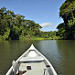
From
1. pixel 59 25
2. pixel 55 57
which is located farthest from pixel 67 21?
pixel 55 57

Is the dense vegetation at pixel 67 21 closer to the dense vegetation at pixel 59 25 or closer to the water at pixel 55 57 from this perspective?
the dense vegetation at pixel 59 25

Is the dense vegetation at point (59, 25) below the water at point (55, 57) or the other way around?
the other way around

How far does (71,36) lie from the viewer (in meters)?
52.6

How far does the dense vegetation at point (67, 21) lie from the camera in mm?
46666

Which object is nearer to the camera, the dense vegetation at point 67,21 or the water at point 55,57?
the water at point 55,57

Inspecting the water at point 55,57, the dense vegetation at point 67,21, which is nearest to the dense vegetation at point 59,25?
the dense vegetation at point 67,21

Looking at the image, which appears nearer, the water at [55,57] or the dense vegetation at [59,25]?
the water at [55,57]

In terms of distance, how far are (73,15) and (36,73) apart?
1815 inches

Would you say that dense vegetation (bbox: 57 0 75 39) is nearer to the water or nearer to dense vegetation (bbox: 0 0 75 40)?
dense vegetation (bbox: 0 0 75 40)

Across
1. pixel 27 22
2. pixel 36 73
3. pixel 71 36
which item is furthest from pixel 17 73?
pixel 27 22

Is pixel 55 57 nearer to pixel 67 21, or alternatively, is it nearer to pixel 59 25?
pixel 67 21

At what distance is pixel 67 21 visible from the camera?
5222 centimetres

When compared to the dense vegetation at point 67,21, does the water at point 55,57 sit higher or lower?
lower

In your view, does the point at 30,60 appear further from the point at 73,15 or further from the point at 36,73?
the point at 73,15
